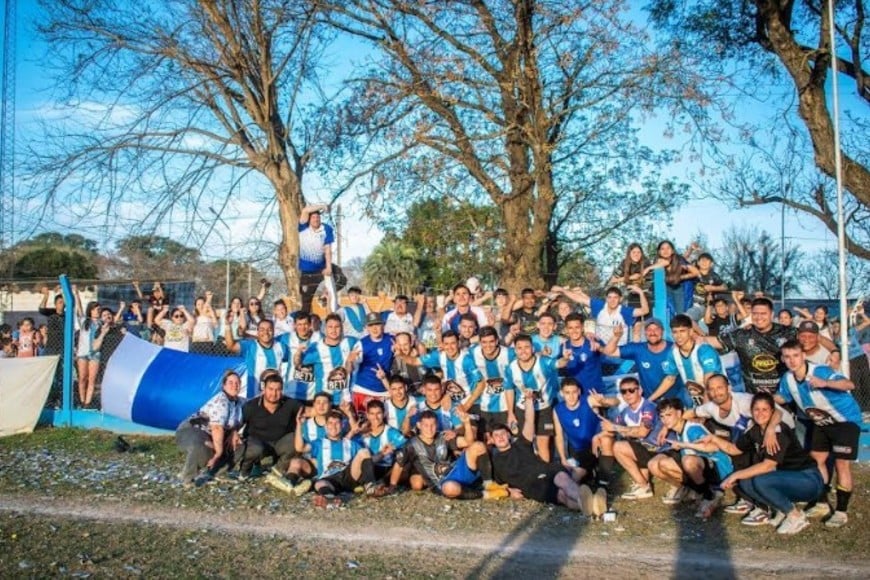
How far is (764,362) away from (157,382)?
26.7 ft

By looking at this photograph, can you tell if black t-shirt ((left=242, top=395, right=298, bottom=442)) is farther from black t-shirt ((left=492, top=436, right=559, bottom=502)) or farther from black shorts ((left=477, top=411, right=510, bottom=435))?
black t-shirt ((left=492, top=436, right=559, bottom=502))

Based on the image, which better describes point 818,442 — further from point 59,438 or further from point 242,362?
point 59,438

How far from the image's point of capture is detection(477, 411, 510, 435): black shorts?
8953mm

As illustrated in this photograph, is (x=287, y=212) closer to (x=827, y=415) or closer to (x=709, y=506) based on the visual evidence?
(x=709, y=506)

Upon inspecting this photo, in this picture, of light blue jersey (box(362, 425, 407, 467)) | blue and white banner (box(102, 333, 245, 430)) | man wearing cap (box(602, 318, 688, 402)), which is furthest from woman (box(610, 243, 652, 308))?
blue and white banner (box(102, 333, 245, 430))

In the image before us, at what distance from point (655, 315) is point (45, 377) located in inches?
365

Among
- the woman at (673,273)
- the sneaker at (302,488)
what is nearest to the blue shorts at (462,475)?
the sneaker at (302,488)

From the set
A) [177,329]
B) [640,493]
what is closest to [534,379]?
[640,493]

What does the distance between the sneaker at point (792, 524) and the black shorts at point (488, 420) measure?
302cm

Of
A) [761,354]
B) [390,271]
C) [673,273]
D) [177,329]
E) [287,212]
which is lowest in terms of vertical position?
[761,354]

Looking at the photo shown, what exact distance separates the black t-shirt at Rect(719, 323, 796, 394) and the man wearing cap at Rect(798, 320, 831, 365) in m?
0.12

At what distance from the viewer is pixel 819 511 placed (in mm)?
7531

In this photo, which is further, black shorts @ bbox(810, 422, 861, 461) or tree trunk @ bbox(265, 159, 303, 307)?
tree trunk @ bbox(265, 159, 303, 307)

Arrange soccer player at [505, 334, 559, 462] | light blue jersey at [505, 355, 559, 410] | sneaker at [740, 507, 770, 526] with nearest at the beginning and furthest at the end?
1. sneaker at [740, 507, 770, 526]
2. soccer player at [505, 334, 559, 462]
3. light blue jersey at [505, 355, 559, 410]
